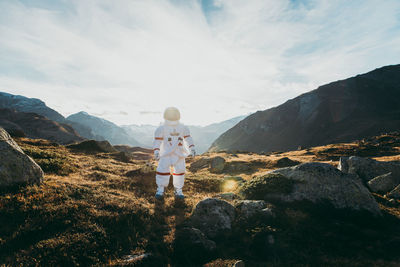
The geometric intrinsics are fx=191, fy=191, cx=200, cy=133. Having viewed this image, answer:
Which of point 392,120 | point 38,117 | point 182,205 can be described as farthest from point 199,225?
point 38,117

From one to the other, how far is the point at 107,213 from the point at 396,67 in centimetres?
20099

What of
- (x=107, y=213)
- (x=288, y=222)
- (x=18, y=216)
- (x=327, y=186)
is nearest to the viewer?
(x=18, y=216)

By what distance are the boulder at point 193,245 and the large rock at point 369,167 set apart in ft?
40.8

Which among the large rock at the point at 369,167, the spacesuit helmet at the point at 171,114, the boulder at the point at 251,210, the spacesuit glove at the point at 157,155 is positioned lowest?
the boulder at the point at 251,210

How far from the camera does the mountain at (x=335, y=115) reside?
102812 mm

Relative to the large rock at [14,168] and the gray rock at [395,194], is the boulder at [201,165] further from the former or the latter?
the large rock at [14,168]

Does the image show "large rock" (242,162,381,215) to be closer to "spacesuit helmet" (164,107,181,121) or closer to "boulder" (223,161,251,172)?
"spacesuit helmet" (164,107,181,121)

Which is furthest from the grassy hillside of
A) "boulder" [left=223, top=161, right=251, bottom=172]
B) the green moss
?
"boulder" [left=223, top=161, right=251, bottom=172]

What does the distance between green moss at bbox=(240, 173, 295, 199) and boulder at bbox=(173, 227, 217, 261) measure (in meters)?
Result: 4.07

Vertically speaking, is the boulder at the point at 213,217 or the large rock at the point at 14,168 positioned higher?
the large rock at the point at 14,168

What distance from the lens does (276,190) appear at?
29.3 feet

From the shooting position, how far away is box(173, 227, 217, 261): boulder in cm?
539

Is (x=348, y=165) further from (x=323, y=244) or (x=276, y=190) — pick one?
(x=323, y=244)

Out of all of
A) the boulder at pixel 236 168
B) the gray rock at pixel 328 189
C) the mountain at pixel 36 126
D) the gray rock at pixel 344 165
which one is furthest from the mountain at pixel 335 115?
the mountain at pixel 36 126
